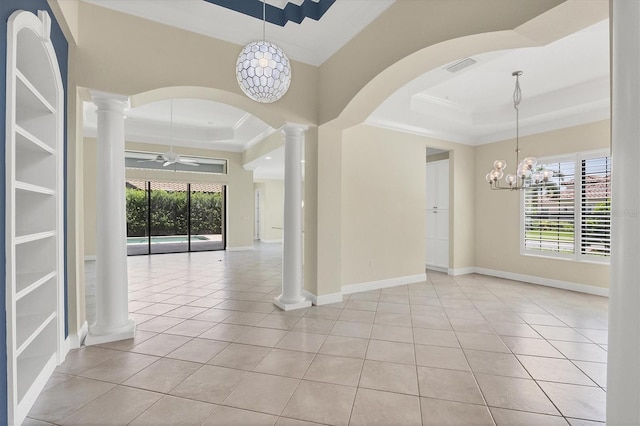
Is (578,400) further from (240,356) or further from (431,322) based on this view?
(240,356)

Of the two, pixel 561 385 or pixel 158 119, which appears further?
pixel 158 119

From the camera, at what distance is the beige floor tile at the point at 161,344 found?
9.04ft

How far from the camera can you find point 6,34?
1.60 m

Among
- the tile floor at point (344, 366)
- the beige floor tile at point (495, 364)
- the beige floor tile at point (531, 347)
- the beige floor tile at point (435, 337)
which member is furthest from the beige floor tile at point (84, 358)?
the beige floor tile at point (531, 347)

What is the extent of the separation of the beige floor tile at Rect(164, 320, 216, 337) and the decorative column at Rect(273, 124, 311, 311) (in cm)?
101

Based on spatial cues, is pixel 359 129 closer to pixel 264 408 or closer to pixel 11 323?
pixel 264 408

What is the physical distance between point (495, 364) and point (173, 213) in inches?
381

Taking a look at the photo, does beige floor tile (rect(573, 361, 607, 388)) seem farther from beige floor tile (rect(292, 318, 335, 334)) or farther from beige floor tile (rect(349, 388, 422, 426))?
beige floor tile (rect(292, 318, 335, 334))

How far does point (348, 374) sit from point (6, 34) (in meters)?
3.07

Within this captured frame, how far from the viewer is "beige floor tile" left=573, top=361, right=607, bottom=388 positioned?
2294 mm

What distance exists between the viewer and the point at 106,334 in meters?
2.92

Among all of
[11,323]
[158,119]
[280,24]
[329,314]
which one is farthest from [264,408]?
[158,119]

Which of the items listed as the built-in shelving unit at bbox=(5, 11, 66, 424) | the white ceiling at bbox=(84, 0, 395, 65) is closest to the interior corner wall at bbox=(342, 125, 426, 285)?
the white ceiling at bbox=(84, 0, 395, 65)

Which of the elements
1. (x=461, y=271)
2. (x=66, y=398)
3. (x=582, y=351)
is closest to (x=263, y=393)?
(x=66, y=398)
